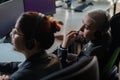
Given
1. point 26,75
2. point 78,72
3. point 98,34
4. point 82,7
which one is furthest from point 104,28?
point 82,7

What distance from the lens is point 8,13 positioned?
2500 millimetres

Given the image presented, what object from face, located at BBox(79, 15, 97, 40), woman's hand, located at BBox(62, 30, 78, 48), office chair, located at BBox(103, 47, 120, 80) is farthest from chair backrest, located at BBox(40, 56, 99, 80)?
woman's hand, located at BBox(62, 30, 78, 48)

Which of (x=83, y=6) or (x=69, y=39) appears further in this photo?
(x=83, y=6)

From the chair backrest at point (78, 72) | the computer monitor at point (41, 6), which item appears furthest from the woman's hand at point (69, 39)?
the chair backrest at point (78, 72)

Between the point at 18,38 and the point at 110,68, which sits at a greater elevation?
the point at 18,38

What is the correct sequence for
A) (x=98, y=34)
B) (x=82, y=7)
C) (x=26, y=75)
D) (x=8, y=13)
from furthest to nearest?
(x=82, y=7) < (x=8, y=13) < (x=98, y=34) < (x=26, y=75)

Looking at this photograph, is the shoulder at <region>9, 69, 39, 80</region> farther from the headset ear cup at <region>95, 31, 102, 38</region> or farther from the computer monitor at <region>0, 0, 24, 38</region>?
the computer monitor at <region>0, 0, 24, 38</region>

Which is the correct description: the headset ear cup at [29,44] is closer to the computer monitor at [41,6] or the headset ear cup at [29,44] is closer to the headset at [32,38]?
the headset at [32,38]

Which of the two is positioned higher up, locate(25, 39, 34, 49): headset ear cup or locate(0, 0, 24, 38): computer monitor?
locate(25, 39, 34, 49): headset ear cup

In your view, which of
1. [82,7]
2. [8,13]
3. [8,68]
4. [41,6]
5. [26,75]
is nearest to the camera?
[26,75]

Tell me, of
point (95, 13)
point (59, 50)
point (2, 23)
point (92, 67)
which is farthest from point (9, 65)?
point (92, 67)

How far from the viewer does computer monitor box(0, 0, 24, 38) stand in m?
2.43

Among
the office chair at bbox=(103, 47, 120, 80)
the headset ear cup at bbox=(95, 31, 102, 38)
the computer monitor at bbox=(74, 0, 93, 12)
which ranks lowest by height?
the computer monitor at bbox=(74, 0, 93, 12)

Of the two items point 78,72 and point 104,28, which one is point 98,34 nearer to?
point 104,28
